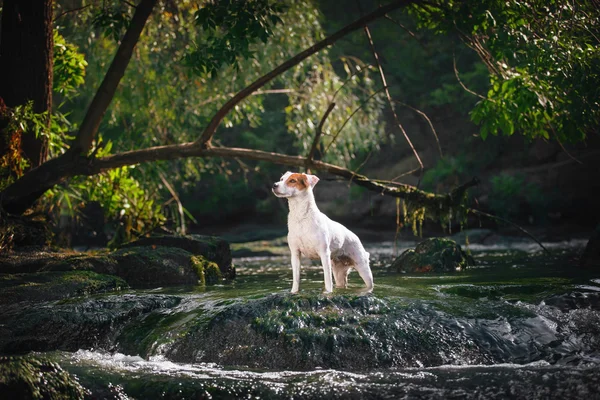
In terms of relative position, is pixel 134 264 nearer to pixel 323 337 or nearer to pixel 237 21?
pixel 237 21

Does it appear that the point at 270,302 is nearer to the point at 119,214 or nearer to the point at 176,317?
the point at 176,317

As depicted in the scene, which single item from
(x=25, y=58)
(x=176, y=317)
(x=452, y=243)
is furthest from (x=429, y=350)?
(x=25, y=58)

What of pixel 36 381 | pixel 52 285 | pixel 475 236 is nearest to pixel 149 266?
pixel 52 285

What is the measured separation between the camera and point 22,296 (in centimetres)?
749

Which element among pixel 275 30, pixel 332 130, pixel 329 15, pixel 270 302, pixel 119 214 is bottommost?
pixel 270 302

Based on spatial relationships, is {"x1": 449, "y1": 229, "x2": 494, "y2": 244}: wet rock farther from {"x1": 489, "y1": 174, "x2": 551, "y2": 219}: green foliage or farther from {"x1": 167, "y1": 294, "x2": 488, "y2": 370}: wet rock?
{"x1": 167, "y1": 294, "x2": 488, "y2": 370}: wet rock

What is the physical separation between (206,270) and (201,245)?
0.68 meters

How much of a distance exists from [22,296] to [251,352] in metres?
3.09

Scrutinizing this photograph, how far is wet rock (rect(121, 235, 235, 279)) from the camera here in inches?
440

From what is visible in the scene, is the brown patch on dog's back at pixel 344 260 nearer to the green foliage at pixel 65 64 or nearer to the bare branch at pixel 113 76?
the bare branch at pixel 113 76

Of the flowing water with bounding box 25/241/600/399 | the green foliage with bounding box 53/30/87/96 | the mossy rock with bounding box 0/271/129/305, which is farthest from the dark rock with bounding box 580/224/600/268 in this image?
the green foliage with bounding box 53/30/87/96

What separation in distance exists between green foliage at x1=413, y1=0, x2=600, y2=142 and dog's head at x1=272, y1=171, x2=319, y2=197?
14.4ft

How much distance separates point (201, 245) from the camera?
11188 mm

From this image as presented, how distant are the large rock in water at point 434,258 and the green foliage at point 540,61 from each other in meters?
2.48
